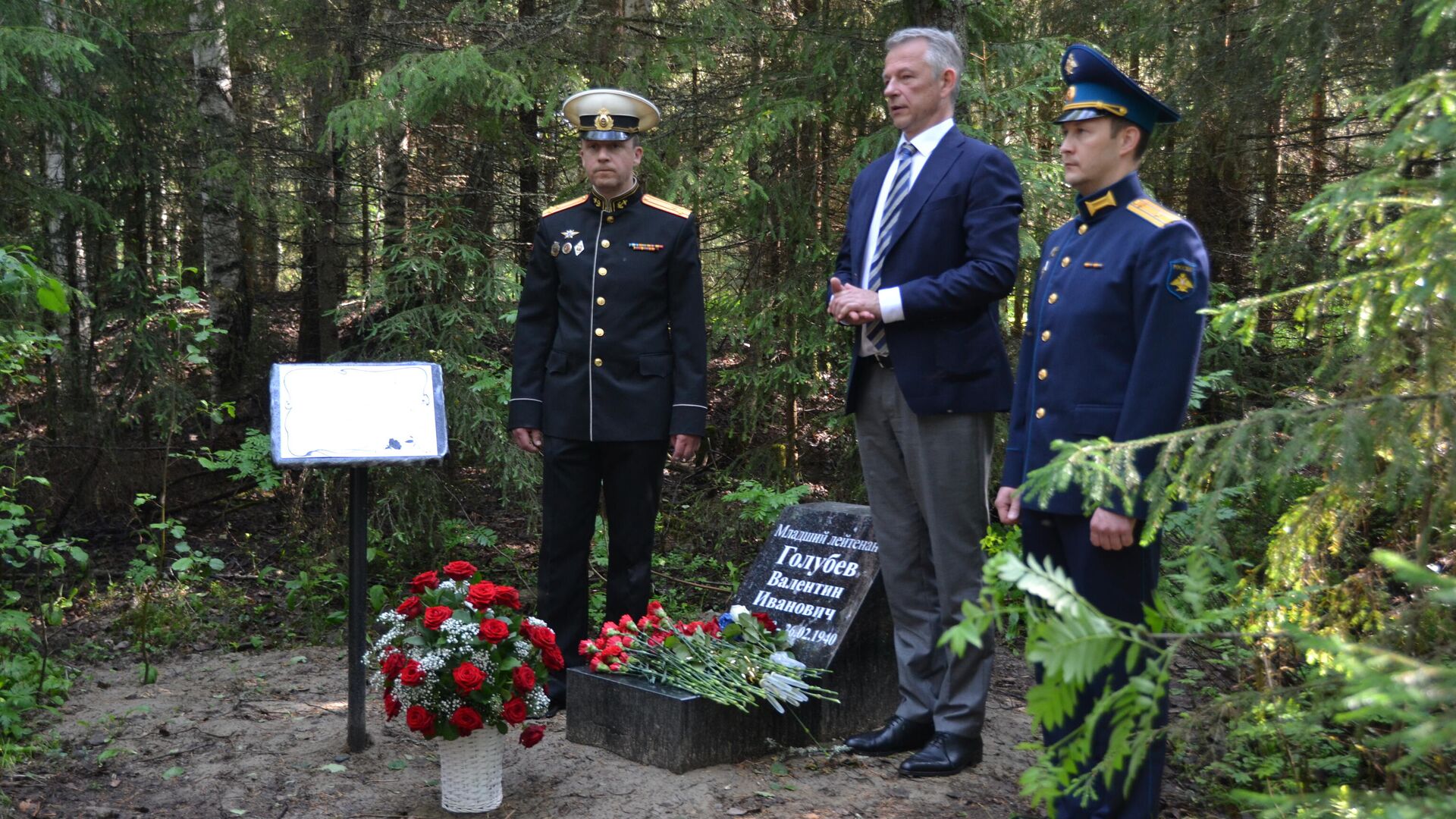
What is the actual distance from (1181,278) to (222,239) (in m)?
8.59

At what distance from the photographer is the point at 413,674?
351 cm

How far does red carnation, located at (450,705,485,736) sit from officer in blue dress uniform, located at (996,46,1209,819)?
166cm

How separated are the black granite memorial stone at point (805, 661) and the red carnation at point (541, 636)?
0.37m

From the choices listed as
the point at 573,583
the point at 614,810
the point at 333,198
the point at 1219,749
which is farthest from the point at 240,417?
the point at 1219,749

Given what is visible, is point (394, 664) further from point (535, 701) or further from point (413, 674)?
point (535, 701)

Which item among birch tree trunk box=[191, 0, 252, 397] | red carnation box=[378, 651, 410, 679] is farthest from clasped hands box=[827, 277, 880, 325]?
birch tree trunk box=[191, 0, 252, 397]

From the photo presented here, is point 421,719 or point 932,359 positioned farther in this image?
point 932,359

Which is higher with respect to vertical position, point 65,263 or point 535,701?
point 65,263

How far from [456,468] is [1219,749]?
472cm

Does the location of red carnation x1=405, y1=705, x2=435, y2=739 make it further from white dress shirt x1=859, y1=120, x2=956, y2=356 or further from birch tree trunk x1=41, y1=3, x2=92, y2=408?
birch tree trunk x1=41, y1=3, x2=92, y2=408

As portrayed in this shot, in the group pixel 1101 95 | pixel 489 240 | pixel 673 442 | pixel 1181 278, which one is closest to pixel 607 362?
pixel 673 442

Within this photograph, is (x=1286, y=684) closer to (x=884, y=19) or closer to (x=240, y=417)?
(x=884, y=19)

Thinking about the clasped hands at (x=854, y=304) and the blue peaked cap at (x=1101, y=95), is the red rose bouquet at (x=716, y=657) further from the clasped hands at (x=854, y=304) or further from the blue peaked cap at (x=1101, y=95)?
the blue peaked cap at (x=1101, y=95)

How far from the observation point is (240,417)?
368 inches
